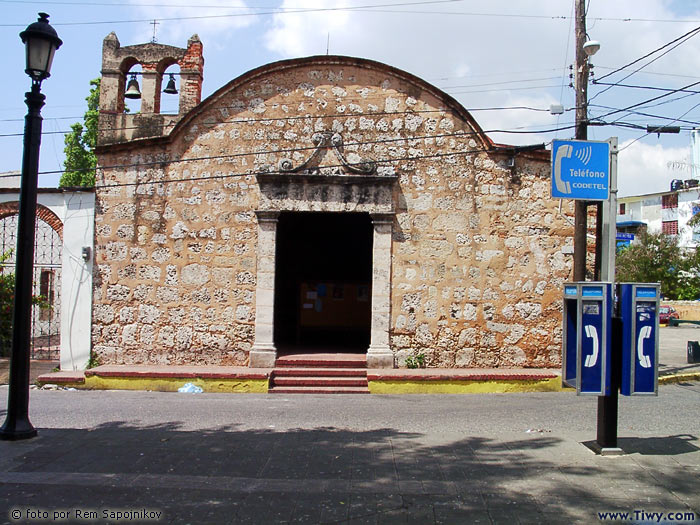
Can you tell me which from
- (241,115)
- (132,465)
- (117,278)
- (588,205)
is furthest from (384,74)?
(132,465)

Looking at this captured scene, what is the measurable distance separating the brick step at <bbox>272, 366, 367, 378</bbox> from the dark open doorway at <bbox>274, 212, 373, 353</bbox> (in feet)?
5.25

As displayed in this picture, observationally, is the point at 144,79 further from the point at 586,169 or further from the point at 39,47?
the point at 586,169

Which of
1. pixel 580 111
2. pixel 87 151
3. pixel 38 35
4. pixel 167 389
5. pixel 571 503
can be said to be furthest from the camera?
pixel 87 151

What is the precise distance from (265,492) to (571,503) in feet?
8.02

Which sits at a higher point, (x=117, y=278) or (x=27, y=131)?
(x=27, y=131)

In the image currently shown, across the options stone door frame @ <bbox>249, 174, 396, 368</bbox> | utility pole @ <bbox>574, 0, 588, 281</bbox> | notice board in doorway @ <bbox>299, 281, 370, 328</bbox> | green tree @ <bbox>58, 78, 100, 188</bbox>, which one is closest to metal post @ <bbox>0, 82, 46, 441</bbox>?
stone door frame @ <bbox>249, 174, 396, 368</bbox>

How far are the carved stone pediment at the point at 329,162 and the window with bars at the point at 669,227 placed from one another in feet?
162

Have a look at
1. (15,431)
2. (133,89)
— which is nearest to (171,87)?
(133,89)

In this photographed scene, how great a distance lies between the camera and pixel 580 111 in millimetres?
11477

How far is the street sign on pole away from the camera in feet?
22.1

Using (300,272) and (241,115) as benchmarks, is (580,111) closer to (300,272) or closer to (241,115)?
(241,115)

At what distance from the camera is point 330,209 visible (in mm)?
11438

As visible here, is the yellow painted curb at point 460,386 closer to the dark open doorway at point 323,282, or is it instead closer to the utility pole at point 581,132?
the utility pole at point 581,132

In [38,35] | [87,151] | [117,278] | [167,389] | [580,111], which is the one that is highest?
→ [87,151]
